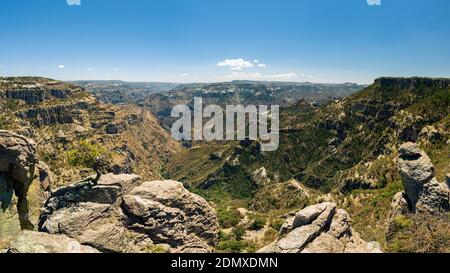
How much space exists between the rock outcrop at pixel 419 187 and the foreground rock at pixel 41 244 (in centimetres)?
6059

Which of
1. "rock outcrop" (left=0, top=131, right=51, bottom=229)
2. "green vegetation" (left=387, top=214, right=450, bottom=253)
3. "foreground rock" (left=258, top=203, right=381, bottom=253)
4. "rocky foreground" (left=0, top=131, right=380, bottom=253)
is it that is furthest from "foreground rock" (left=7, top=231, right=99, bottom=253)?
"green vegetation" (left=387, top=214, right=450, bottom=253)

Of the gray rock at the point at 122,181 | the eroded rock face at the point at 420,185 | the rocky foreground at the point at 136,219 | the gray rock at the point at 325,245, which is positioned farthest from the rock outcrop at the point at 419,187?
the gray rock at the point at 122,181

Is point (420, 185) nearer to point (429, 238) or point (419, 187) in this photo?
point (419, 187)

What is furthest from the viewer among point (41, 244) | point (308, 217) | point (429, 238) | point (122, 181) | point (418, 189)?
point (418, 189)

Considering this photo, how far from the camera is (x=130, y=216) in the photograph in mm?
43594

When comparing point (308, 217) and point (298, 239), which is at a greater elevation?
point (308, 217)

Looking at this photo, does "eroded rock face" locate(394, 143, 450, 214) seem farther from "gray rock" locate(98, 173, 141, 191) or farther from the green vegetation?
"gray rock" locate(98, 173, 141, 191)

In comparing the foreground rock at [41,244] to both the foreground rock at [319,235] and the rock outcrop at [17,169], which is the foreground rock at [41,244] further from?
the foreground rock at [319,235]

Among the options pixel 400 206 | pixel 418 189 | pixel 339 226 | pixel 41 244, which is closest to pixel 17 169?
pixel 41 244

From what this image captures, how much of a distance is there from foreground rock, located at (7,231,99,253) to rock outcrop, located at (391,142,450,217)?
199 feet

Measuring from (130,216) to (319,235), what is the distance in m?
21.1
